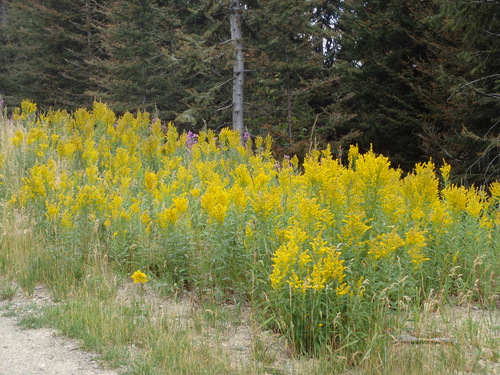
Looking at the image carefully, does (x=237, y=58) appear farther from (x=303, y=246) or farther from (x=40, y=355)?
(x=40, y=355)

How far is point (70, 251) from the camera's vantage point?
15.9 ft

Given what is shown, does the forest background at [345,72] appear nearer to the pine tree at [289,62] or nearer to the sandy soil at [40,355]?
the pine tree at [289,62]

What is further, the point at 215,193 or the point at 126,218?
the point at 126,218

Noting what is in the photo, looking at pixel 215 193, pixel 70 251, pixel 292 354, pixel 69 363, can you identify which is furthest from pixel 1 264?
pixel 292 354

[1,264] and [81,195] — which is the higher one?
[81,195]

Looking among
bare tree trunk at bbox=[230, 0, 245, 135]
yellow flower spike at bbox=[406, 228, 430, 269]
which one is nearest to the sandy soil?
yellow flower spike at bbox=[406, 228, 430, 269]

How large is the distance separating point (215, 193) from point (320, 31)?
9.85 meters

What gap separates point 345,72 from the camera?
14.0m

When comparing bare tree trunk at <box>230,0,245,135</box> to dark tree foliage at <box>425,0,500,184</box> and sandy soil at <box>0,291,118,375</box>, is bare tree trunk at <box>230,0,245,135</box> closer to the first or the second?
dark tree foliage at <box>425,0,500,184</box>

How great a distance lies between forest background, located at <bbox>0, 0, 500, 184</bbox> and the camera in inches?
379

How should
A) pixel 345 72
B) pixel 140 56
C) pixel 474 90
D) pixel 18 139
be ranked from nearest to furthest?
pixel 18 139, pixel 474 90, pixel 345 72, pixel 140 56

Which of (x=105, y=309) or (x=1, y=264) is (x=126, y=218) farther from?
(x=1, y=264)

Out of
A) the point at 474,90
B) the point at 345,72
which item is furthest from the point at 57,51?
the point at 474,90

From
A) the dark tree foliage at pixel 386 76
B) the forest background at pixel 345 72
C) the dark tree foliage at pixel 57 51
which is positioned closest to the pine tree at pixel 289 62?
the forest background at pixel 345 72
